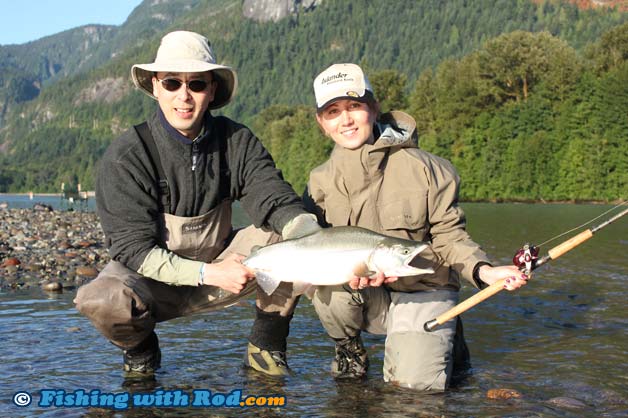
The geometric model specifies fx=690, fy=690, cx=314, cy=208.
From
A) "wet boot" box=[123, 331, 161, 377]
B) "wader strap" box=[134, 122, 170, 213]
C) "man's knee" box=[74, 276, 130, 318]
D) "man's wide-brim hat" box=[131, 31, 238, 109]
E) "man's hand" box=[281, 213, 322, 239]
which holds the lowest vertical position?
"wet boot" box=[123, 331, 161, 377]

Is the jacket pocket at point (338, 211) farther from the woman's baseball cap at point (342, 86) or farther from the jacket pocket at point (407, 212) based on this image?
the woman's baseball cap at point (342, 86)

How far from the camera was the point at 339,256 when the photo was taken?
161 inches

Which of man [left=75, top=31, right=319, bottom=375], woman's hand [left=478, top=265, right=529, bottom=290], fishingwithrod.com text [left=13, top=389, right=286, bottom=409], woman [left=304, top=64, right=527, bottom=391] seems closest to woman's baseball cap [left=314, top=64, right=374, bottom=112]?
woman [left=304, top=64, right=527, bottom=391]

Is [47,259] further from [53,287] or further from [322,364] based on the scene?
[322,364]

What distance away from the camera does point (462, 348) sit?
202 inches

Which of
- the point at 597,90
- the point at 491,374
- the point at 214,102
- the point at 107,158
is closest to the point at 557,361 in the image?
the point at 491,374

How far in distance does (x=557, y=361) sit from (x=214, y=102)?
10.7 ft

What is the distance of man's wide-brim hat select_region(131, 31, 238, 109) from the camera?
4629mm

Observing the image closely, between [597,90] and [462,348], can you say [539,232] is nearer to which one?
[462,348]

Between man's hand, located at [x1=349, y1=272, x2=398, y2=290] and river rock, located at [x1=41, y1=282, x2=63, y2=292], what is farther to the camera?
river rock, located at [x1=41, y1=282, x2=63, y2=292]

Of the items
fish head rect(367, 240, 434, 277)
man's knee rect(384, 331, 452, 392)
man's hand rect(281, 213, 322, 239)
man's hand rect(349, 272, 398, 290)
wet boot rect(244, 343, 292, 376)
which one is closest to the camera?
fish head rect(367, 240, 434, 277)

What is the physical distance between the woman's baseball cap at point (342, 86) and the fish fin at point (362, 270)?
1343 millimetres

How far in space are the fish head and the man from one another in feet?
1.70

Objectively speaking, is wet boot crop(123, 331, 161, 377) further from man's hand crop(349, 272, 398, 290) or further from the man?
man's hand crop(349, 272, 398, 290)
